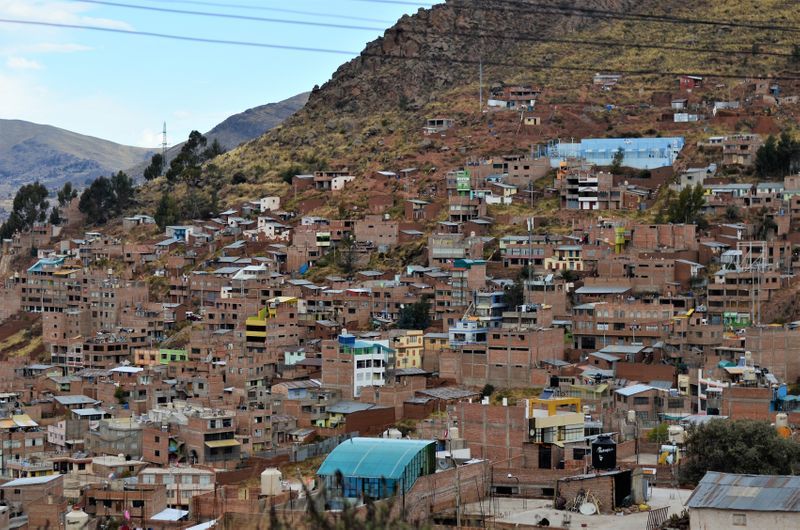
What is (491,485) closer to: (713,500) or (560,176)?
(713,500)

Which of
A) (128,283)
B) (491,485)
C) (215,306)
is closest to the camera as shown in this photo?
(491,485)

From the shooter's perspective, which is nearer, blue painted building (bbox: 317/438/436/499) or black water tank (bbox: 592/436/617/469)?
Result: blue painted building (bbox: 317/438/436/499)

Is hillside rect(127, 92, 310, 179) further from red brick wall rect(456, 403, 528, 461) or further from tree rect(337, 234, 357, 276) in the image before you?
red brick wall rect(456, 403, 528, 461)

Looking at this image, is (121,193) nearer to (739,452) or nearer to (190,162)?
(190,162)

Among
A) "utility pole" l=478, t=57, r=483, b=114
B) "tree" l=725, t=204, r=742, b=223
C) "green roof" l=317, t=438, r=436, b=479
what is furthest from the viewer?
"utility pole" l=478, t=57, r=483, b=114

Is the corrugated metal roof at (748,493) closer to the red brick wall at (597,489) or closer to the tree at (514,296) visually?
the red brick wall at (597,489)

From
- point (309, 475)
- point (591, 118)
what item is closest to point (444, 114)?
point (591, 118)

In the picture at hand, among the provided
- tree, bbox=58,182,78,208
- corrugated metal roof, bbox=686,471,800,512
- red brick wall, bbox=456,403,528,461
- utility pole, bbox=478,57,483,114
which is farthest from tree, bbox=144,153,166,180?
corrugated metal roof, bbox=686,471,800,512
